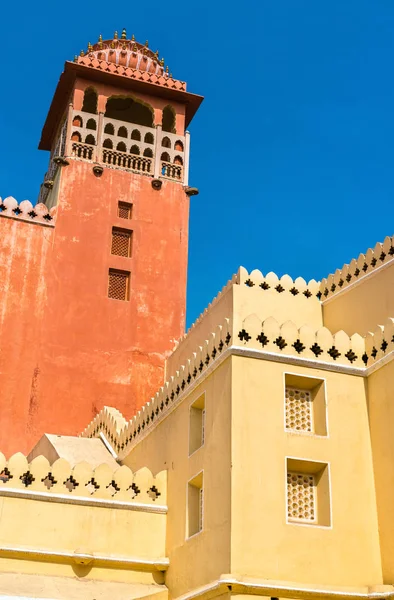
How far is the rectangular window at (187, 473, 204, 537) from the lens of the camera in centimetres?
1302

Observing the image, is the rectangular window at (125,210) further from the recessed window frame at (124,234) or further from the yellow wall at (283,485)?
the yellow wall at (283,485)

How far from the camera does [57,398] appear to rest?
19609 millimetres

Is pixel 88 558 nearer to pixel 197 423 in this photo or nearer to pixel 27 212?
pixel 197 423

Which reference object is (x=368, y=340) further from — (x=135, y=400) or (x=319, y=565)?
(x=135, y=400)

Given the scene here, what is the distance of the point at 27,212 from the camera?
69.2 ft

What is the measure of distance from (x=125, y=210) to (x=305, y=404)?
10.9m

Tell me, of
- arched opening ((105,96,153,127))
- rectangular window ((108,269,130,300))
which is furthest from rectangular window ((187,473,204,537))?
arched opening ((105,96,153,127))

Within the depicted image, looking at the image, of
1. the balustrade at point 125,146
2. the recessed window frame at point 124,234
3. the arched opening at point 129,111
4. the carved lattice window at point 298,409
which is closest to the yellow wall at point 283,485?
the carved lattice window at point 298,409

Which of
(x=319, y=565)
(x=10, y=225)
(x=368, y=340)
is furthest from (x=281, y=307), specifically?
(x=10, y=225)

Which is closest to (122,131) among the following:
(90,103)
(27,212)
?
(90,103)

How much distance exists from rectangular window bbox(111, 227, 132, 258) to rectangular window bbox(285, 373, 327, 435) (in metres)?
9.85

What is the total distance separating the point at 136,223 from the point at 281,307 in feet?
23.3

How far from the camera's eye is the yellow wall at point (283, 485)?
1148cm

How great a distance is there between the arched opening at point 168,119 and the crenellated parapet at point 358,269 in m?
8.91
